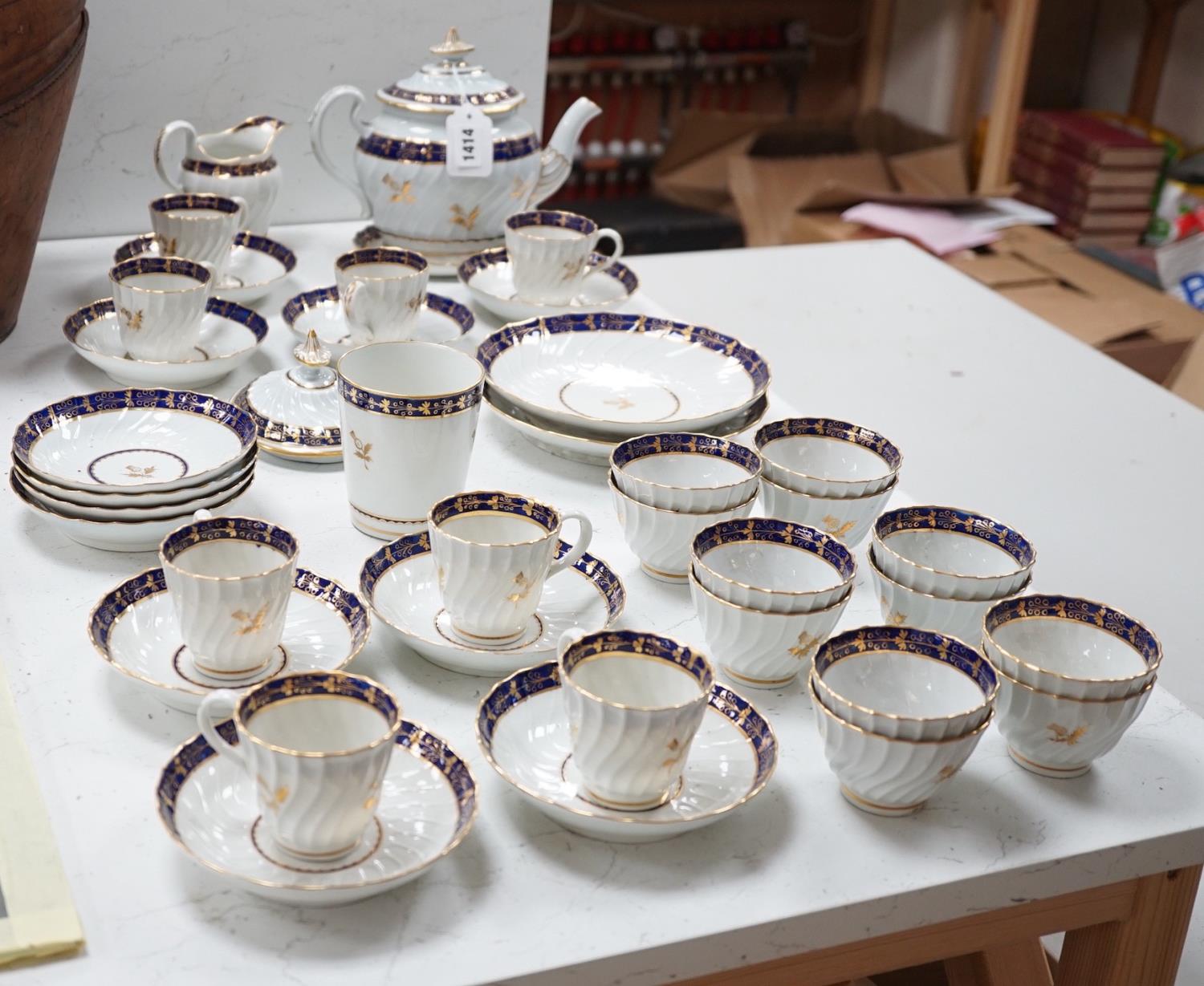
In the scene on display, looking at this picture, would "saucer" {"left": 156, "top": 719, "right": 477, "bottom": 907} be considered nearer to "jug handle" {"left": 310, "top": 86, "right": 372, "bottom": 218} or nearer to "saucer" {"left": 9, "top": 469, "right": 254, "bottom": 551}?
"saucer" {"left": 9, "top": 469, "right": 254, "bottom": 551}

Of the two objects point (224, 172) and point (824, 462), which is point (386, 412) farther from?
point (224, 172)

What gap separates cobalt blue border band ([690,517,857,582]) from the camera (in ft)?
3.06

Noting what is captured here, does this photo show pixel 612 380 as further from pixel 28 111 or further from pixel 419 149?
pixel 28 111

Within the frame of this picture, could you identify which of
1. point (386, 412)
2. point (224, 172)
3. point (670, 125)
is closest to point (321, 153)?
point (224, 172)

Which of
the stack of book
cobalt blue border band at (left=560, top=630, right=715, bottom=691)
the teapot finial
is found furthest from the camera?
the stack of book

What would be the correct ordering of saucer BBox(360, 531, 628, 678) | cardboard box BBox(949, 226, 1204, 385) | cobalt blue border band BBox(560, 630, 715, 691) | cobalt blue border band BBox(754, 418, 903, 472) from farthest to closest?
cardboard box BBox(949, 226, 1204, 385), cobalt blue border band BBox(754, 418, 903, 472), saucer BBox(360, 531, 628, 678), cobalt blue border band BBox(560, 630, 715, 691)

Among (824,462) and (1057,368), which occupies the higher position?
(824,462)

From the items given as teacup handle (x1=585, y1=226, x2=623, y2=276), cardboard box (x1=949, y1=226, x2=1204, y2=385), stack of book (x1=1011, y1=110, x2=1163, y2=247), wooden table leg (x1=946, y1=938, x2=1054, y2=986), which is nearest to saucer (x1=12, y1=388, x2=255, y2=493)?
teacup handle (x1=585, y1=226, x2=623, y2=276)

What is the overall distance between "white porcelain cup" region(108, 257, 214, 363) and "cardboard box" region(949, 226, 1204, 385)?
1.54 metres

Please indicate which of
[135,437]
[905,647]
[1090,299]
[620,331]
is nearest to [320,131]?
[620,331]

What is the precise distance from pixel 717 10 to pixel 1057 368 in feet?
6.88

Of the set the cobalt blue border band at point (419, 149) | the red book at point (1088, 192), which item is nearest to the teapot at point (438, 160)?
the cobalt blue border band at point (419, 149)

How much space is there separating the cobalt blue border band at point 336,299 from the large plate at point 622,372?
102 millimetres

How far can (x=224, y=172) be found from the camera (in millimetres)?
1504
